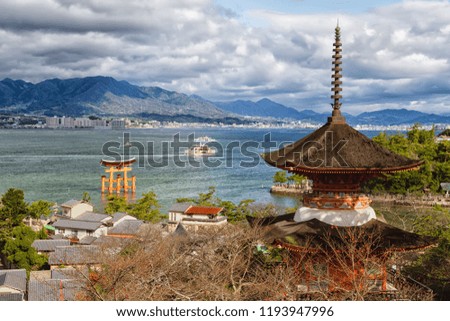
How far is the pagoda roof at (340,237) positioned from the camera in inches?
339

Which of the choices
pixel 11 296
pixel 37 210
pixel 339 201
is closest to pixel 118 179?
pixel 37 210

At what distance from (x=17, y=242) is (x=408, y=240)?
18.5 metres

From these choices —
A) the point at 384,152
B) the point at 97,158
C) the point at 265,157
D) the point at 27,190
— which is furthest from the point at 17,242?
the point at 97,158

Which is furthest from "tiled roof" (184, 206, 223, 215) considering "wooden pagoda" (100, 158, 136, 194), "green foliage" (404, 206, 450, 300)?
"wooden pagoda" (100, 158, 136, 194)

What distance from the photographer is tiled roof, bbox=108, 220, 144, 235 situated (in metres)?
26.8

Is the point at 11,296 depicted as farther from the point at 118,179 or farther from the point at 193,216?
the point at 118,179

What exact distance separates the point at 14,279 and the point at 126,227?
32.1 ft

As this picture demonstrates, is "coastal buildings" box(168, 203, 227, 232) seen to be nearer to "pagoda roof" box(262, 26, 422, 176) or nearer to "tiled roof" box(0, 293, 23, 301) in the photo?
"tiled roof" box(0, 293, 23, 301)

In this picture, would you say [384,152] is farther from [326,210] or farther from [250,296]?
[250,296]

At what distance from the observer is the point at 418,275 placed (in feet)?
42.2

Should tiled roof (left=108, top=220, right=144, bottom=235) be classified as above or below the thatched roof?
below

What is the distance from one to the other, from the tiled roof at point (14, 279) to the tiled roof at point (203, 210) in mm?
13423
